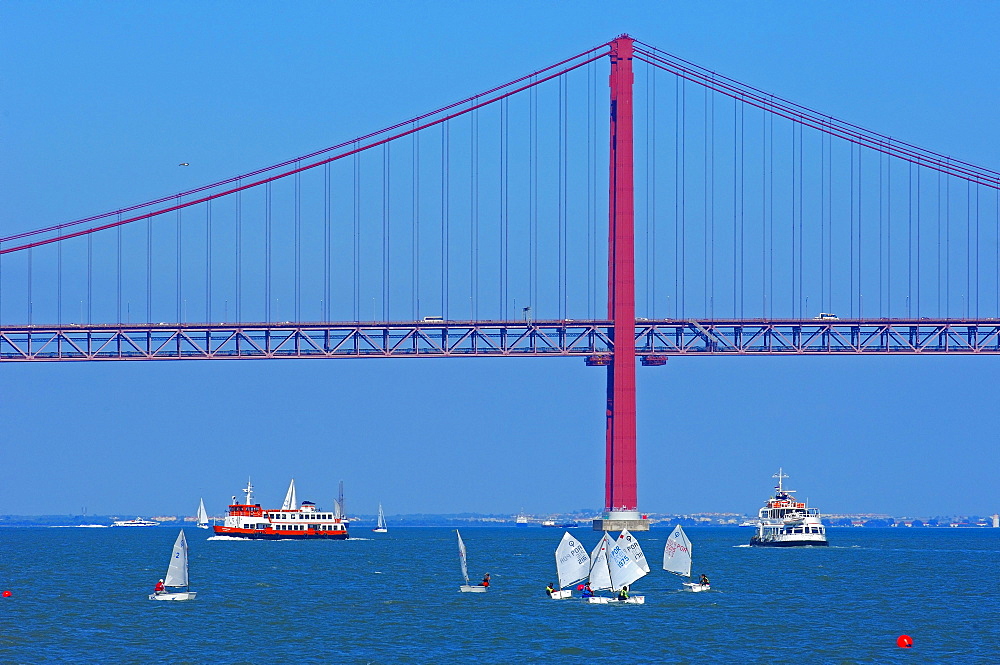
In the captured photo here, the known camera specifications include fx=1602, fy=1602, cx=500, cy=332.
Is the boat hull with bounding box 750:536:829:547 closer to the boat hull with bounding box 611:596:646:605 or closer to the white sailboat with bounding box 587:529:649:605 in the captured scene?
the white sailboat with bounding box 587:529:649:605

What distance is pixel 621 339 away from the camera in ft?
337

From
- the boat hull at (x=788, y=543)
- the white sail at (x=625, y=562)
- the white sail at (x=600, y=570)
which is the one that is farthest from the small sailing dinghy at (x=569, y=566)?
the boat hull at (x=788, y=543)

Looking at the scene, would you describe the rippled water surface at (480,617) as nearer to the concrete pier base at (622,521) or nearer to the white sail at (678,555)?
the white sail at (678,555)

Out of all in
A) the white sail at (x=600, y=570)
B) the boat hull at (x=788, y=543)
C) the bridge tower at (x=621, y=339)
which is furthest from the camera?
the boat hull at (x=788, y=543)

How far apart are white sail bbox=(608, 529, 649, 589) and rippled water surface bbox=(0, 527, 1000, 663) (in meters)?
1.73

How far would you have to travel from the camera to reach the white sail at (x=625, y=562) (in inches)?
2329

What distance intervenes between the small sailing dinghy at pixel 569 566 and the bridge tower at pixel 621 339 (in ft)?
128

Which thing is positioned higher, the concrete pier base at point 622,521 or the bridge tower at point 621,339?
the bridge tower at point 621,339

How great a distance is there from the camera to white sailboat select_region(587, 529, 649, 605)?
193 feet

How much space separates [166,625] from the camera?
5050 cm

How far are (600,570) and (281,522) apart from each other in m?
65.7

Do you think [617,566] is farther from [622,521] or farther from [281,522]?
[281,522]

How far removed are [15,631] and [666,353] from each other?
64023 millimetres

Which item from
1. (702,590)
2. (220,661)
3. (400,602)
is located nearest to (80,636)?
(220,661)
